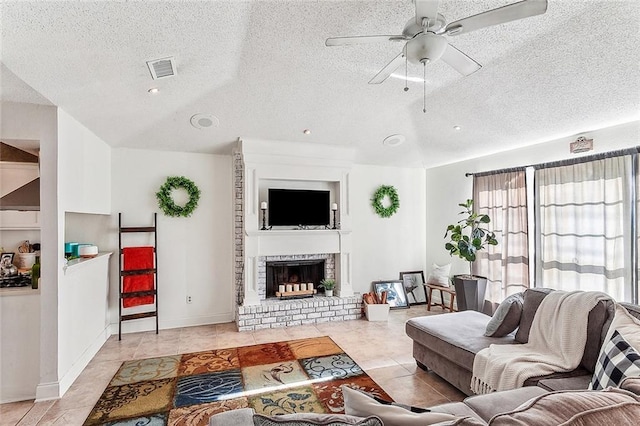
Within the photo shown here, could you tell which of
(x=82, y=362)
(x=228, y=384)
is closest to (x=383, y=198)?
(x=228, y=384)

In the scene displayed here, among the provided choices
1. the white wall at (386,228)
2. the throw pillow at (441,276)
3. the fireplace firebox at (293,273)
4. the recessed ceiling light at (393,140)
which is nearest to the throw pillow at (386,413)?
the fireplace firebox at (293,273)

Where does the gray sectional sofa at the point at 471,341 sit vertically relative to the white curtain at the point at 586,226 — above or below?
below

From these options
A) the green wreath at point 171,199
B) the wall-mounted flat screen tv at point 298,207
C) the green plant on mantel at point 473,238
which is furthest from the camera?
the wall-mounted flat screen tv at point 298,207

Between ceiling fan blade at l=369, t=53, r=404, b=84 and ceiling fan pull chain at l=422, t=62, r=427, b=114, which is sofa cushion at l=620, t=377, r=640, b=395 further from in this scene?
ceiling fan pull chain at l=422, t=62, r=427, b=114

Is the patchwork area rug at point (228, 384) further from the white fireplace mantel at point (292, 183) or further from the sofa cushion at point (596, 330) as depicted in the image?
the sofa cushion at point (596, 330)

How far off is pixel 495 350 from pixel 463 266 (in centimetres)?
306

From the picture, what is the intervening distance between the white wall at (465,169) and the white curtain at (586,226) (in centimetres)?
22

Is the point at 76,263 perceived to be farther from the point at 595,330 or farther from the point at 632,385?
the point at 595,330

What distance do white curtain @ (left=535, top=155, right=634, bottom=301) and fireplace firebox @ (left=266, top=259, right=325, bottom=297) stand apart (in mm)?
3130

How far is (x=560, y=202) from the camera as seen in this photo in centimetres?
402

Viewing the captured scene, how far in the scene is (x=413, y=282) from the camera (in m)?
6.09

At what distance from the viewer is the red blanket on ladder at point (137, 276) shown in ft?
14.3

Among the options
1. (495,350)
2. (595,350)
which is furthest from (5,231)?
(595,350)

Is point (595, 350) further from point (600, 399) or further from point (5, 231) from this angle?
point (5, 231)
